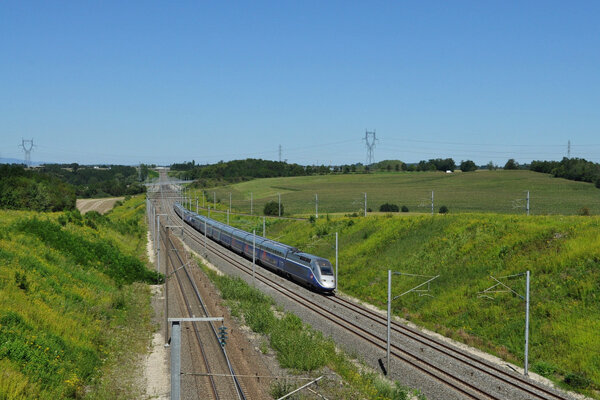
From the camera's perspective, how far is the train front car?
1559 inches

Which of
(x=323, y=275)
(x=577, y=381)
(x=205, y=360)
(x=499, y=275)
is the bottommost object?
(x=577, y=381)

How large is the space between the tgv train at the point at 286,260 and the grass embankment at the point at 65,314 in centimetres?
1242

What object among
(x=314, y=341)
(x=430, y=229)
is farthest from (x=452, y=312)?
(x=430, y=229)

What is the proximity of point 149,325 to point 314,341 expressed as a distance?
1132 cm

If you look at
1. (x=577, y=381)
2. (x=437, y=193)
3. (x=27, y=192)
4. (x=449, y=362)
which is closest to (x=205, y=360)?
(x=449, y=362)

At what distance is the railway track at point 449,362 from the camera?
21.5 meters

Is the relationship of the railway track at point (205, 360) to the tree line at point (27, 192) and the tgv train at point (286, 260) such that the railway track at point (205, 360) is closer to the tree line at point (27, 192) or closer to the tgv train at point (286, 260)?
the tgv train at point (286, 260)

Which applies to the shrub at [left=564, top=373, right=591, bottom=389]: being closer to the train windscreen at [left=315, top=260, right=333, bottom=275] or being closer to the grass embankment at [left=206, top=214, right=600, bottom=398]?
the grass embankment at [left=206, top=214, right=600, bottom=398]

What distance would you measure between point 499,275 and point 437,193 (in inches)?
2869

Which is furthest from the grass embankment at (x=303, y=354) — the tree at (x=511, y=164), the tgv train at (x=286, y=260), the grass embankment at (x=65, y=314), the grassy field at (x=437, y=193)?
the tree at (x=511, y=164)

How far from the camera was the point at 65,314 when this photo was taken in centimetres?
2481

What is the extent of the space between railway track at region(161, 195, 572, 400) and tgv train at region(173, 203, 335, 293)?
2.19m

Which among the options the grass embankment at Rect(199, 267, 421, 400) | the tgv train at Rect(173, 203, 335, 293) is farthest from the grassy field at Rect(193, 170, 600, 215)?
the grass embankment at Rect(199, 267, 421, 400)

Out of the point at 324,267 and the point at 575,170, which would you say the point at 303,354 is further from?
the point at 575,170
